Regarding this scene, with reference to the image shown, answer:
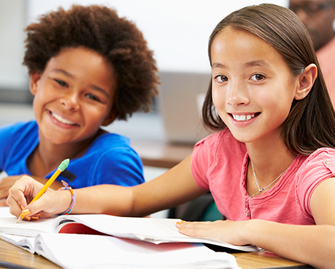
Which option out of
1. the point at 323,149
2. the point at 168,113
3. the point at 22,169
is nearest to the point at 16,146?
the point at 22,169

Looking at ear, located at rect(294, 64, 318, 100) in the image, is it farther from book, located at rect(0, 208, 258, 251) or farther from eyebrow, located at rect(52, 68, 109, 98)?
eyebrow, located at rect(52, 68, 109, 98)

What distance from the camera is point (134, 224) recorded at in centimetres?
73

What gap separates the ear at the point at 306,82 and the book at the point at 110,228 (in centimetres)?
33

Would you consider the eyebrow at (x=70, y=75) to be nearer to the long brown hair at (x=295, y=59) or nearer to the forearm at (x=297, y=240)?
the long brown hair at (x=295, y=59)

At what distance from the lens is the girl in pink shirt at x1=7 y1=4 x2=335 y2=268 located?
2.27 feet

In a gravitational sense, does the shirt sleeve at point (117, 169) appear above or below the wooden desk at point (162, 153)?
below

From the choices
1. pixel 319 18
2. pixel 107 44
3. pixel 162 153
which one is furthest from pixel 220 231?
pixel 319 18

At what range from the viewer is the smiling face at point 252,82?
0.77 m

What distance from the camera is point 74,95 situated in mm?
1202

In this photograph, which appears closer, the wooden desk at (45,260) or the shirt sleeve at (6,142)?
the wooden desk at (45,260)

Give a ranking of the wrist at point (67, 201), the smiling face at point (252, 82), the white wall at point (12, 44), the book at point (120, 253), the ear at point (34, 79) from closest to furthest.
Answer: the book at point (120, 253)
the smiling face at point (252, 82)
the wrist at point (67, 201)
the ear at point (34, 79)
the white wall at point (12, 44)

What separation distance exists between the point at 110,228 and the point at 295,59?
460 millimetres

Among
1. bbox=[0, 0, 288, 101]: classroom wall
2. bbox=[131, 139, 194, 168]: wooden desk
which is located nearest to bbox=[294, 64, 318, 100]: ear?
bbox=[131, 139, 194, 168]: wooden desk

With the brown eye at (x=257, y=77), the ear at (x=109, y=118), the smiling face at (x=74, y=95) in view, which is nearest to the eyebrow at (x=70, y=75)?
the smiling face at (x=74, y=95)
